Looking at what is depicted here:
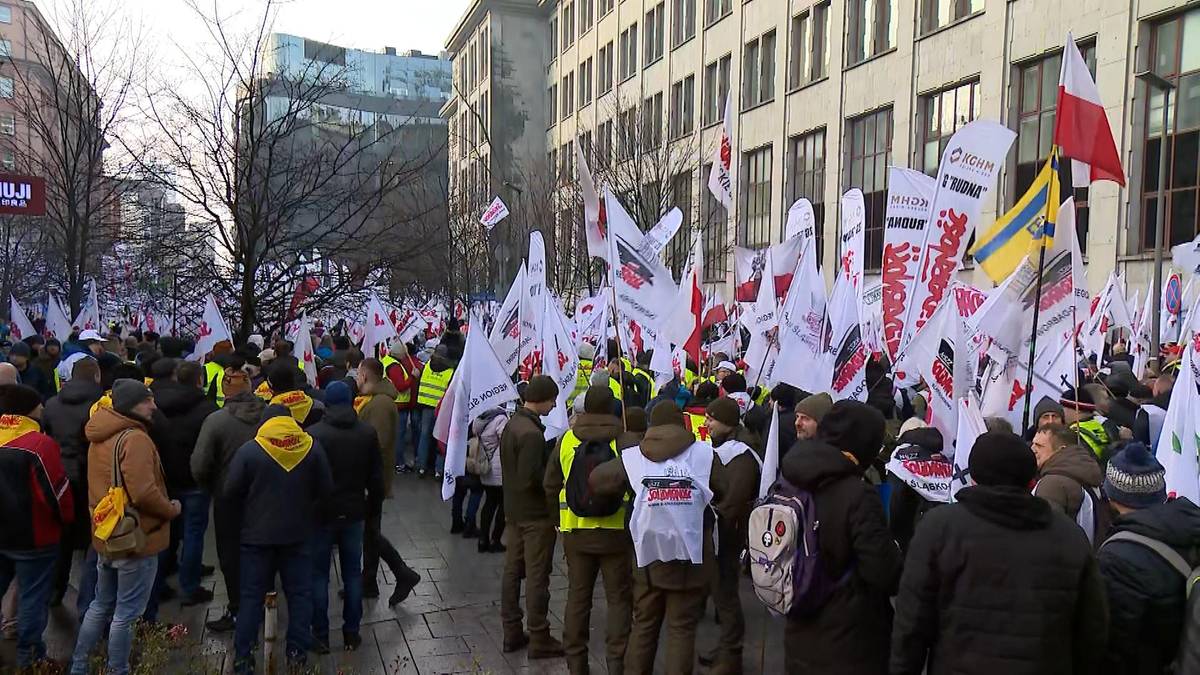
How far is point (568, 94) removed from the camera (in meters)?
57.7

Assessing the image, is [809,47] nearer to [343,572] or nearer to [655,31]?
[655,31]

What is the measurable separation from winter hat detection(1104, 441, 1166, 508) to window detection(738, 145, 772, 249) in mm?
31492

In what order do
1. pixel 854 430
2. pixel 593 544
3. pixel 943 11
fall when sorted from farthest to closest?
1. pixel 943 11
2. pixel 593 544
3. pixel 854 430

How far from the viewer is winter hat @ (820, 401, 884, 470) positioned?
13.0 feet

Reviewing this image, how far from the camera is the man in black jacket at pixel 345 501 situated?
238 inches

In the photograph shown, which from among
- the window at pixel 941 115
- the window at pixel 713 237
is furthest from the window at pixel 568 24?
the window at pixel 941 115

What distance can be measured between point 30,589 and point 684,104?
38.6 meters

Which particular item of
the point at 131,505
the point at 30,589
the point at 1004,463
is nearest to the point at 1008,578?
the point at 1004,463

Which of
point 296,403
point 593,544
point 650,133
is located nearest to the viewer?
point 593,544

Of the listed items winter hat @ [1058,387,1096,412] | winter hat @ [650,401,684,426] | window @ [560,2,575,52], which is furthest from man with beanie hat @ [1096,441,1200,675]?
window @ [560,2,575,52]

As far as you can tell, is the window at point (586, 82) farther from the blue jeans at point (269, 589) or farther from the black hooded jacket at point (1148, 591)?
the black hooded jacket at point (1148, 591)

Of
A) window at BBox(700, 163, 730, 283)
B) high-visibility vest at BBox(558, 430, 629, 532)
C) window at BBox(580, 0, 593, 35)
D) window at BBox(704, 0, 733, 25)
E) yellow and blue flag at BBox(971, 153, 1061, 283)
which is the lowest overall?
high-visibility vest at BBox(558, 430, 629, 532)

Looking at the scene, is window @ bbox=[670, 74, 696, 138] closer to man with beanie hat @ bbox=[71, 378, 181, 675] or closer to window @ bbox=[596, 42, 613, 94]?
window @ bbox=[596, 42, 613, 94]

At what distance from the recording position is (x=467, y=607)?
725 centimetres
